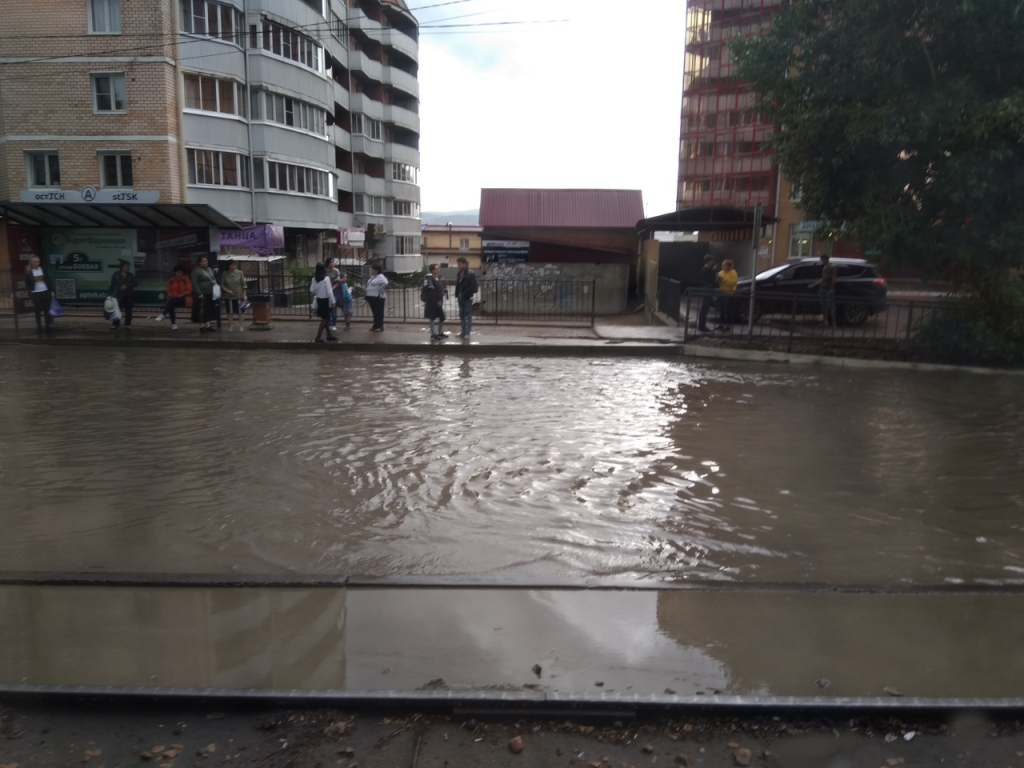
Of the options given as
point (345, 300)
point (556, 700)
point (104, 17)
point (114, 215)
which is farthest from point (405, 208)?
point (556, 700)

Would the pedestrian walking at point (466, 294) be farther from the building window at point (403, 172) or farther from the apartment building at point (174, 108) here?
the building window at point (403, 172)

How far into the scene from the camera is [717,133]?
57.2 metres

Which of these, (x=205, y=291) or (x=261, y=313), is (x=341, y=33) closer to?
(x=261, y=313)

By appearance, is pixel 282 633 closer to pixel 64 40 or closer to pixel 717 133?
pixel 64 40

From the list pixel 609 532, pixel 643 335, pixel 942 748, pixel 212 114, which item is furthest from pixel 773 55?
pixel 212 114

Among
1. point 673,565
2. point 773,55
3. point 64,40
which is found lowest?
point 673,565

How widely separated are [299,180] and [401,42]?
2566 cm

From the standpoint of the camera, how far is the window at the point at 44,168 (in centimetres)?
2952

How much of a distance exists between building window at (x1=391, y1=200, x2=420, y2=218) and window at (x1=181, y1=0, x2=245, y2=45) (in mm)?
27457

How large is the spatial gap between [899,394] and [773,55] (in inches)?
263

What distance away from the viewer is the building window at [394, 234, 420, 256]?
2430 inches

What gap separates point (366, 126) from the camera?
55531 mm

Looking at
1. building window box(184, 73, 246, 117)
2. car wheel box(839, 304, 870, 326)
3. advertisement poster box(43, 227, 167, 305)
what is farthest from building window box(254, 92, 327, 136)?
car wheel box(839, 304, 870, 326)

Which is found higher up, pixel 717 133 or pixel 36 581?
pixel 717 133
